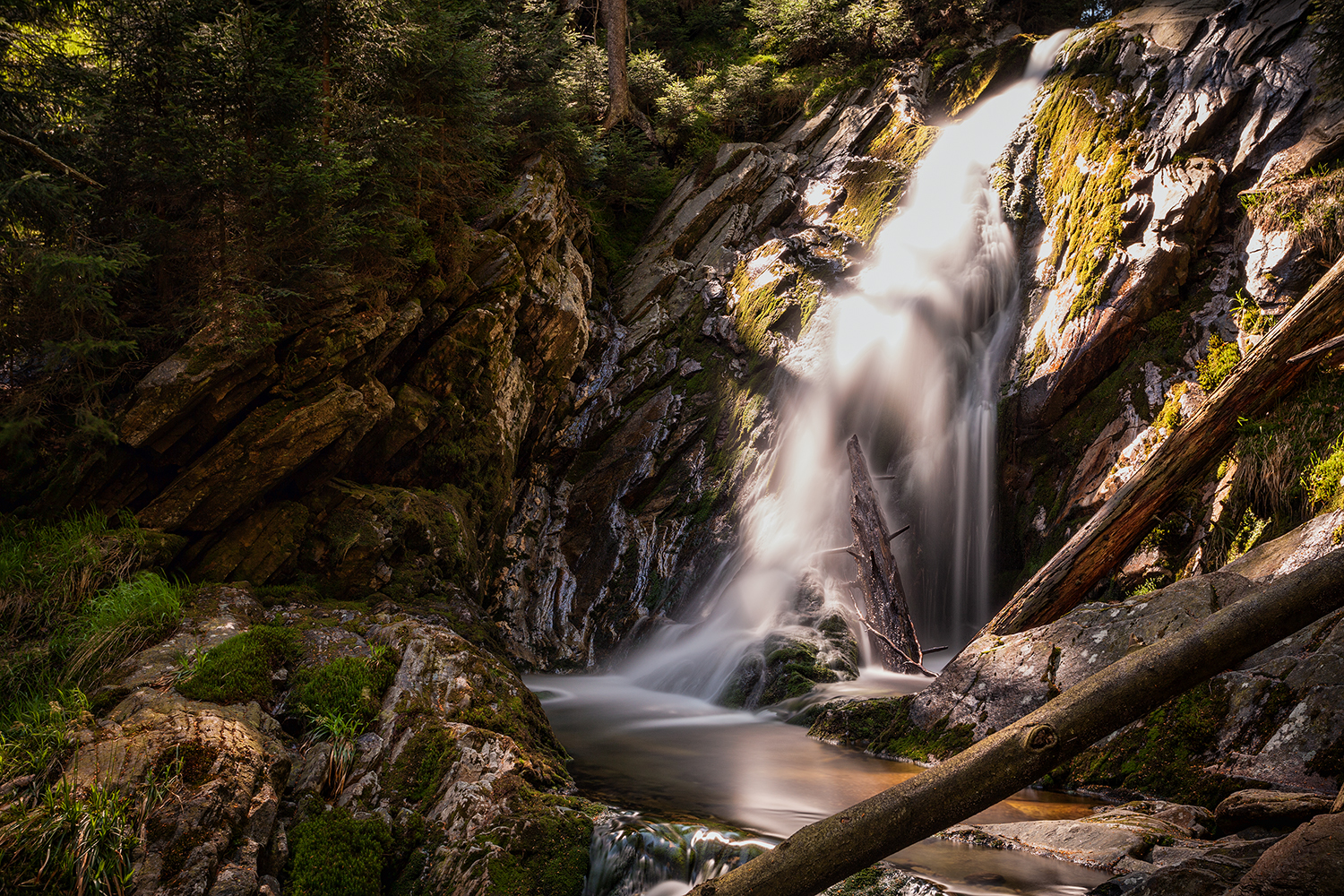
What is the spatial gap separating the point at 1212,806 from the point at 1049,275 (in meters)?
9.72

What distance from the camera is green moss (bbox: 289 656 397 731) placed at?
5004mm

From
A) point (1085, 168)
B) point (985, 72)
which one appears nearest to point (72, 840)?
point (1085, 168)

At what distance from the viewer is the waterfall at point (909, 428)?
10750 mm

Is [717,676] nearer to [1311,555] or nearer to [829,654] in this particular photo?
[829,654]

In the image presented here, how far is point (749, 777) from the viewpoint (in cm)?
606

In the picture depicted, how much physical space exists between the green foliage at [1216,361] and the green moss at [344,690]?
33.9 ft

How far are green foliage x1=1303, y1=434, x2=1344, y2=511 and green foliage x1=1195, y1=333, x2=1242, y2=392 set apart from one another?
102 inches

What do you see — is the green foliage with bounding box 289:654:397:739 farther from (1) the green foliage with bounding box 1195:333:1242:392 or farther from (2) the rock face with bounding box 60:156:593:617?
(1) the green foliage with bounding box 1195:333:1242:392

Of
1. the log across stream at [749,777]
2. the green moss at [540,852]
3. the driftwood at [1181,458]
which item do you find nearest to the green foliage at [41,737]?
the green moss at [540,852]

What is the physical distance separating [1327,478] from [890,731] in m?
4.72

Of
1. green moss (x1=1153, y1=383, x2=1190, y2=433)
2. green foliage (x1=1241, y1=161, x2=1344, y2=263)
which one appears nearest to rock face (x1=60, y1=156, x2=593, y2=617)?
green moss (x1=1153, y1=383, x2=1190, y2=433)

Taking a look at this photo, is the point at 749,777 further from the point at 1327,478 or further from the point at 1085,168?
the point at 1085,168

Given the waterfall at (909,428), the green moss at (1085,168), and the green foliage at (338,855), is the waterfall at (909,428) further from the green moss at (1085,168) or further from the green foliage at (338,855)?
the green foliage at (338,855)

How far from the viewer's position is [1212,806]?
4449 millimetres
